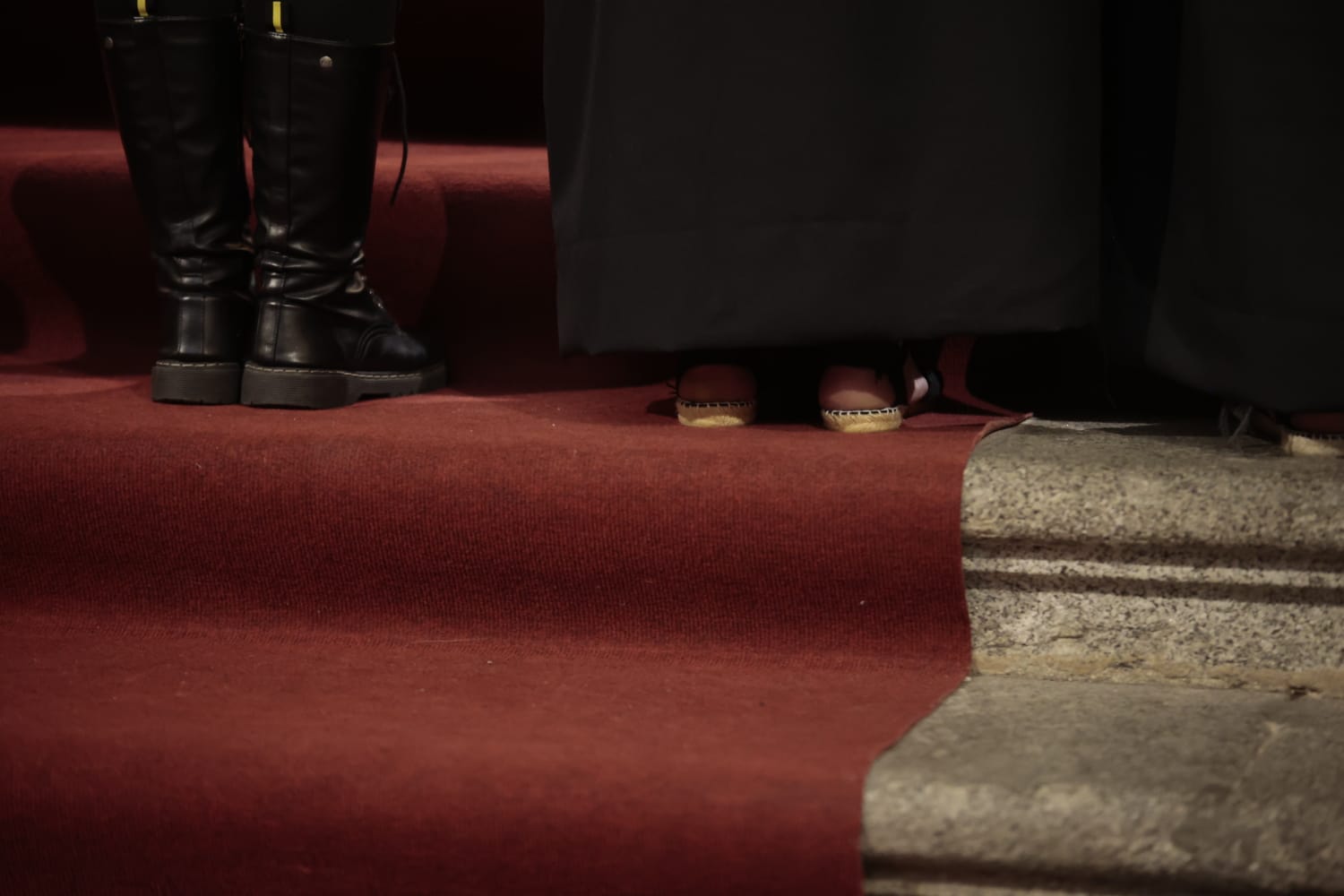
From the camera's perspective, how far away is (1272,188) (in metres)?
0.87

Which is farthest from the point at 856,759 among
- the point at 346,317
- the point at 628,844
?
the point at 346,317

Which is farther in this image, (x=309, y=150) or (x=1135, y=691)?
(x=309, y=150)

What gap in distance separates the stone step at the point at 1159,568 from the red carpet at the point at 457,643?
0.04 meters

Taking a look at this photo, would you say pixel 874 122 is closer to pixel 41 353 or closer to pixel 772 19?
pixel 772 19

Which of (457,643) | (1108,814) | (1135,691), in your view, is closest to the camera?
(1108,814)

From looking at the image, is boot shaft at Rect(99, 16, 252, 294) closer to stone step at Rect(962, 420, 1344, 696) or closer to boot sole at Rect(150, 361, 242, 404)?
boot sole at Rect(150, 361, 242, 404)

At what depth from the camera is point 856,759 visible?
0.71 meters

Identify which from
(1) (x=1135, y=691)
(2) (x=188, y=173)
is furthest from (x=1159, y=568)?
(2) (x=188, y=173)

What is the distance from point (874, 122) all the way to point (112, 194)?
0.94 metres

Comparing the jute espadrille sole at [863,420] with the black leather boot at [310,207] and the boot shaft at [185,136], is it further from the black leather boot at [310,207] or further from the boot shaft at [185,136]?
the boot shaft at [185,136]

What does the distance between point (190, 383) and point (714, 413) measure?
1.67ft

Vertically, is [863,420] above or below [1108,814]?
above

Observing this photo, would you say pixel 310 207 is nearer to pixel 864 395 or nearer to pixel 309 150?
pixel 309 150

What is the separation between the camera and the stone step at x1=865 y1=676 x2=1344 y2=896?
0.66 m
